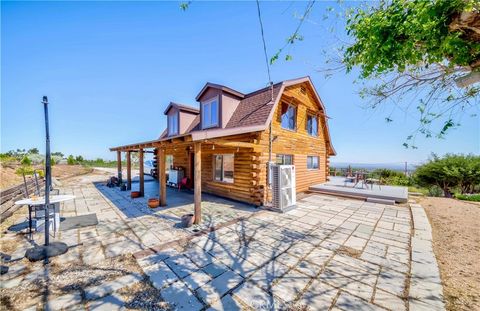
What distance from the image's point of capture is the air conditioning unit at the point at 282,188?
6730mm

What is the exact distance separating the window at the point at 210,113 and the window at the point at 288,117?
3.47 metres

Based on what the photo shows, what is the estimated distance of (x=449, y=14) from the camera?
6.22 ft

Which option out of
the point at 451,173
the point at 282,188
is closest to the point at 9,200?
the point at 282,188

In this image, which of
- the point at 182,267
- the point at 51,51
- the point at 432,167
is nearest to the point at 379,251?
the point at 182,267

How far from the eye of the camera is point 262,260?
→ 3498mm

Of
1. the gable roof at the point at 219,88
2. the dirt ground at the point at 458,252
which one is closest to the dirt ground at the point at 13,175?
the gable roof at the point at 219,88

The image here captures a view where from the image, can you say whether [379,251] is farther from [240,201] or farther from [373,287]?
[240,201]

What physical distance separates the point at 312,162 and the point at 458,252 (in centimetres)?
828

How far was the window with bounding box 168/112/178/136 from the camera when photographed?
12.5 metres

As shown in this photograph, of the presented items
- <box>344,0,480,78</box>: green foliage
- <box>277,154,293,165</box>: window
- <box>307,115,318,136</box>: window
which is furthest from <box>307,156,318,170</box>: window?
<box>344,0,480,78</box>: green foliage

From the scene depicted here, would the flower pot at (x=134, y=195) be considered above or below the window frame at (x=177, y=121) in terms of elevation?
below

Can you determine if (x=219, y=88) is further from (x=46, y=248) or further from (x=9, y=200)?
(x=9, y=200)

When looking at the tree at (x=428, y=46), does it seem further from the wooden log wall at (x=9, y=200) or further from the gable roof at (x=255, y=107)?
the wooden log wall at (x=9, y=200)

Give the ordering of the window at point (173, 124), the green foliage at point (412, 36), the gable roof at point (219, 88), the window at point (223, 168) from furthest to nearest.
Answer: the window at point (173, 124)
the gable roof at point (219, 88)
the window at point (223, 168)
the green foliage at point (412, 36)
